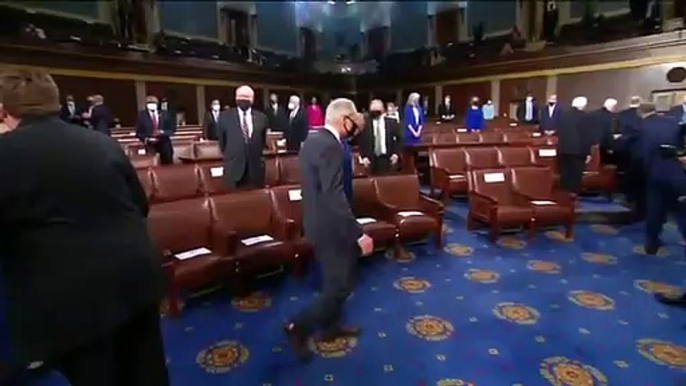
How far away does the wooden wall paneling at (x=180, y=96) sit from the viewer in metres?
12.8

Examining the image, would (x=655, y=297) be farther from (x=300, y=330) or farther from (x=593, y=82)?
(x=593, y=82)

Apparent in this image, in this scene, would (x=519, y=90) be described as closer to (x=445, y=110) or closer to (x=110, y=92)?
(x=445, y=110)

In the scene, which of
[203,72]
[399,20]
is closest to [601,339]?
[203,72]

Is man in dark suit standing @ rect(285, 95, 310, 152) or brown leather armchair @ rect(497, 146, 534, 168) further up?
man in dark suit standing @ rect(285, 95, 310, 152)

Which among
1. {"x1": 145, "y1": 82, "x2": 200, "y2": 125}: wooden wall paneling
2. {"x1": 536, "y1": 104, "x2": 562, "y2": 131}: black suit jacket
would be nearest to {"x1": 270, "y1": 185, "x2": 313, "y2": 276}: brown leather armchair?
{"x1": 536, "y1": 104, "x2": 562, "y2": 131}: black suit jacket

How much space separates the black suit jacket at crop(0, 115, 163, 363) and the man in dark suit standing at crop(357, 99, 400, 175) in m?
4.45

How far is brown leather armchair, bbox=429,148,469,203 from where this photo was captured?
584 centimetres

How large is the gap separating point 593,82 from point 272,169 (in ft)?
31.4

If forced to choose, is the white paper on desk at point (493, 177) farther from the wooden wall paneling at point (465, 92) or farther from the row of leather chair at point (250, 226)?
the wooden wall paneling at point (465, 92)

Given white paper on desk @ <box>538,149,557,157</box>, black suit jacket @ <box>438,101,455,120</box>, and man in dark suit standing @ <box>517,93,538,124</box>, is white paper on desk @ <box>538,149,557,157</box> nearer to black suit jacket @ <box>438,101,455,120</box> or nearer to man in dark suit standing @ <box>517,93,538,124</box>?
man in dark suit standing @ <box>517,93,538,124</box>

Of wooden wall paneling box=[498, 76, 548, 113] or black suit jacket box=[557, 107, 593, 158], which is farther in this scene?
wooden wall paneling box=[498, 76, 548, 113]

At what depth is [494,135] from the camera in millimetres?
8609

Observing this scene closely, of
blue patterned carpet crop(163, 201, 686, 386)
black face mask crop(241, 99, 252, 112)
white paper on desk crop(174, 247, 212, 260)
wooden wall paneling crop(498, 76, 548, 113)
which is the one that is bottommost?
blue patterned carpet crop(163, 201, 686, 386)

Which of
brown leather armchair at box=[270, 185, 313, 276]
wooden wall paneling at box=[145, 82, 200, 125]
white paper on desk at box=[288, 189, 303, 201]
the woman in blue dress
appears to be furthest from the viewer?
wooden wall paneling at box=[145, 82, 200, 125]
